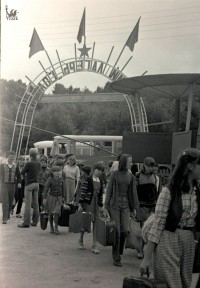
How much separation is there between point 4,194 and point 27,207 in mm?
733

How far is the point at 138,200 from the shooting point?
24.4ft

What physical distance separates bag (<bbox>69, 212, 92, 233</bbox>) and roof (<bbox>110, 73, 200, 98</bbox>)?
459 cm

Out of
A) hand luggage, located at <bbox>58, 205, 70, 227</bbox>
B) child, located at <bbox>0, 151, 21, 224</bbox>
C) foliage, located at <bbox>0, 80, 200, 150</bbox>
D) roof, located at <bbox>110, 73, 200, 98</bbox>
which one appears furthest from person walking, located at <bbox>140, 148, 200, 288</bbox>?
foliage, located at <bbox>0, 80, 200, 150</bbox>

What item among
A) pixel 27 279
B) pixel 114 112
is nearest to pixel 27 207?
pixel 27 279

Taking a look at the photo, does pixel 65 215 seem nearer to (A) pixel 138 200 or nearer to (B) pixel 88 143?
(A) pixel 138 200

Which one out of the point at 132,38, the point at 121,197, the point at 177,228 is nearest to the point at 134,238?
the point at 121,197

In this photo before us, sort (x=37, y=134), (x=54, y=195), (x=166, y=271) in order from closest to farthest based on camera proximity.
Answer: (x=166, y=271) < (x=54, y=195) < (x=37, y=134)

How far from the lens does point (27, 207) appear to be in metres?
10.3

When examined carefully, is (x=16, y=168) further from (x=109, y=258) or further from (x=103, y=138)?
(x=103, y=138)

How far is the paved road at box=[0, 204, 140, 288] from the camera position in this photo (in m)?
5.77

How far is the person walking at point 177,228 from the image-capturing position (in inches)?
133

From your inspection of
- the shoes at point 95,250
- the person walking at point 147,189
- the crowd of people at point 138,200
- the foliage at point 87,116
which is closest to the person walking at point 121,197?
the crowd of people at point 138,200

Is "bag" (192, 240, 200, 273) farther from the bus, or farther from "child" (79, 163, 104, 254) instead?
the bus

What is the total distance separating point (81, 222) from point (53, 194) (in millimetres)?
1721
